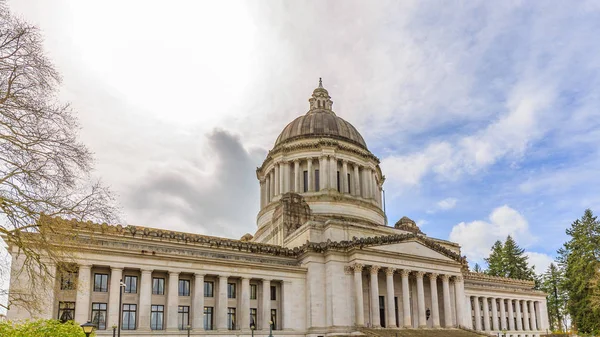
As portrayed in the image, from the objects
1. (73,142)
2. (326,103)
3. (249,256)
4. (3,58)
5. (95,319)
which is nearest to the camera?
(3,58)

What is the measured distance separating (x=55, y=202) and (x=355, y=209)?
153 ft

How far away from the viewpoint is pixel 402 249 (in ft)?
161

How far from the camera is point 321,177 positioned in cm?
6150

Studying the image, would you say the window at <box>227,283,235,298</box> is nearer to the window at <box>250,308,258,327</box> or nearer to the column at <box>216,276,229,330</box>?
the column at <box>216,276,229,330</box>

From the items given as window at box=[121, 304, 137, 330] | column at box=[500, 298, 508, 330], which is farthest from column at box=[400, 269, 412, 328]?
column at box=[500, 298, 508, 330]

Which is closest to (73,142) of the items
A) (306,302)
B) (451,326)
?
(306,302)

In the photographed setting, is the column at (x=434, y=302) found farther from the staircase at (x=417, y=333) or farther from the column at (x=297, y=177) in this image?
the column at (x=297, y=177)

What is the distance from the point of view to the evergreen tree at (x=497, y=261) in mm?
94562

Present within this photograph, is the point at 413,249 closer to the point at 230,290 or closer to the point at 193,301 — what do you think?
the point at 230,290

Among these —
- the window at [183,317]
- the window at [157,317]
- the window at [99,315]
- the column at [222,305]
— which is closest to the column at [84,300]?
the window at [99,315]

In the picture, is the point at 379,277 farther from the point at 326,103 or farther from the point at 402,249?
the point at 326,103

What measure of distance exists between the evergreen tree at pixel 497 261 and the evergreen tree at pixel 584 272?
19962 mm

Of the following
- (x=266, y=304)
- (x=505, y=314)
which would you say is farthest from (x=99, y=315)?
(x=505, y=314)

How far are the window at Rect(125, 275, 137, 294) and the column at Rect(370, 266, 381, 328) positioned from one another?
71.4 ft
